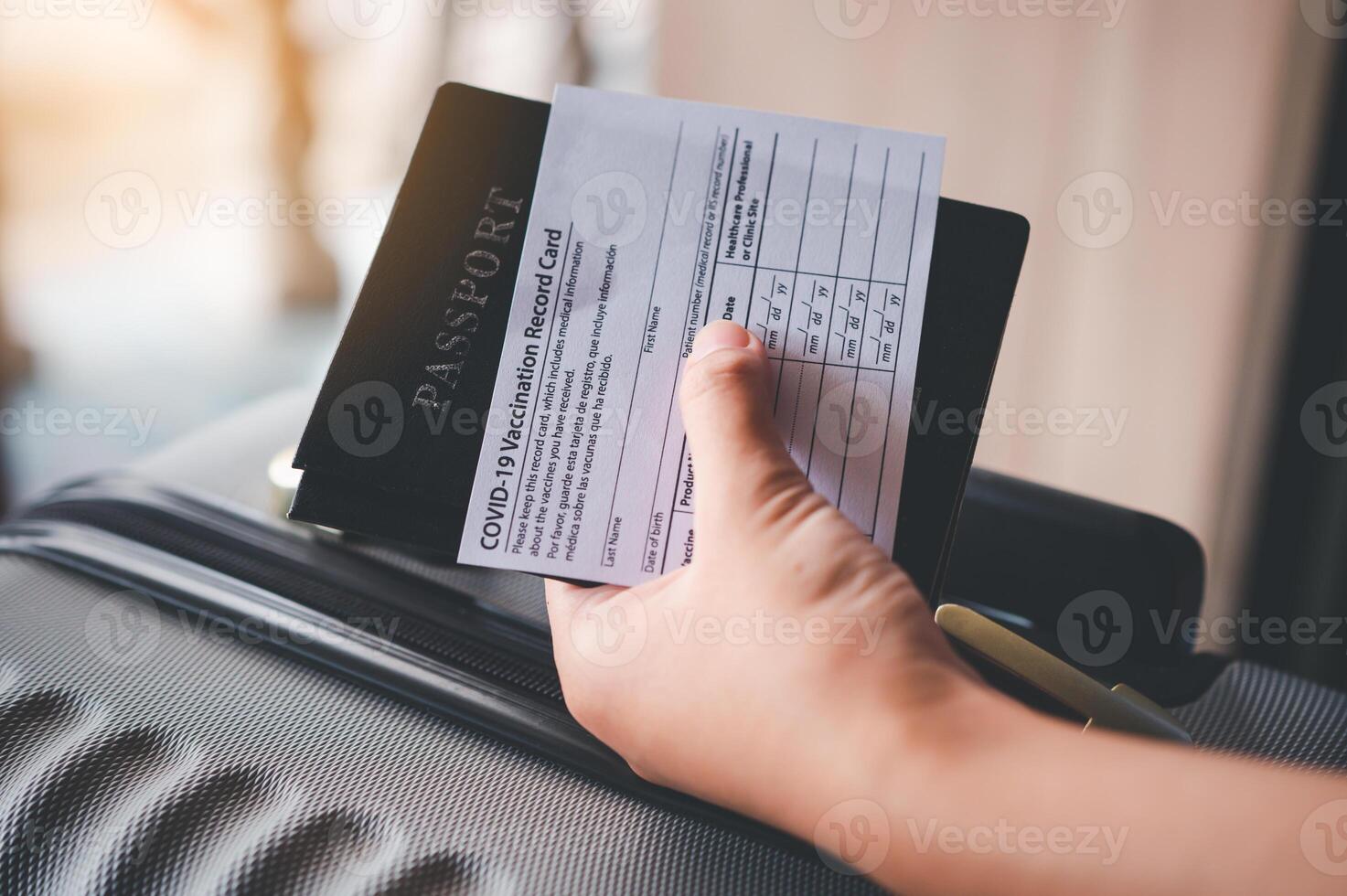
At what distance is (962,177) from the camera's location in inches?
50.8

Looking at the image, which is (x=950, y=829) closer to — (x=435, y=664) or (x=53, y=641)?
(x=435, y=664)

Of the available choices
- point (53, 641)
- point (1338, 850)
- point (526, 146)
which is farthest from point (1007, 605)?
point (53, 641)

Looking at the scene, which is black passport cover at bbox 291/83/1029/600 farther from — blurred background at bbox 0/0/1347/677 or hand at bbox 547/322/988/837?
blurred background at bbox 0/0/1347/677

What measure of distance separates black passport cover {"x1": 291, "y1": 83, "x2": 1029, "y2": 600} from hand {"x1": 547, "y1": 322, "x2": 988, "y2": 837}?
0.25 feet

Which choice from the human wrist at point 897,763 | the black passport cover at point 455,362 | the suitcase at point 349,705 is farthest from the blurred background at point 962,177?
the human wrist at point 897,763

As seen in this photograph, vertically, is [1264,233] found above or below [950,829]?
above

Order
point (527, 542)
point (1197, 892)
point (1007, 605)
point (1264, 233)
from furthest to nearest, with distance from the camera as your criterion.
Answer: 1. point (1264, 233)
2. point (1007, 605)
3. point (527, 542)
4. point (1197, 892)

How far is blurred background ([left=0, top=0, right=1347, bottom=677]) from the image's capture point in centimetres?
110

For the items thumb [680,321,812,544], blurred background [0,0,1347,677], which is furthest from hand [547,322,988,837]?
blurred background [0,0,1347,677]

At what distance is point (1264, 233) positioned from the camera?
1.12 metres

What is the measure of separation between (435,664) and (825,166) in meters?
0.33

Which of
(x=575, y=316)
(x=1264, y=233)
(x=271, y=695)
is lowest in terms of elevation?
(x=271, y=695)

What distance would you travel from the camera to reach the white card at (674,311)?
0.42 metres

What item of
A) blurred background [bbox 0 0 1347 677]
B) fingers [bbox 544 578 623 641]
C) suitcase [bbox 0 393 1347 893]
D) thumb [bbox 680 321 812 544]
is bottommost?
suitcase [bbox 0 393 1347 893]
